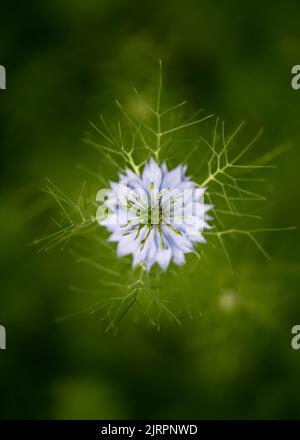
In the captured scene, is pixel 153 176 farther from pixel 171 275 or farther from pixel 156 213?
pixel 171 275

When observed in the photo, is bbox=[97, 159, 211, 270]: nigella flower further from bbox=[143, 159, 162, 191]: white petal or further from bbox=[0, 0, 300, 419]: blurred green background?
bbox=[0, 0, 300, 419]: blurred green background

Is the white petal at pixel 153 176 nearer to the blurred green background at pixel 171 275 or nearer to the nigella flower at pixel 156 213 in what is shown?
the nigella flower at pixel 156 213

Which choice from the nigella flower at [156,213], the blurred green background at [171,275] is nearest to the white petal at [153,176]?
the nigella flower at [156,213]

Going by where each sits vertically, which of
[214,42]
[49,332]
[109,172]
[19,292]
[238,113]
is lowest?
[49,332]

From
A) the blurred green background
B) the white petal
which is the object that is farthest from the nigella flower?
the blurred green background

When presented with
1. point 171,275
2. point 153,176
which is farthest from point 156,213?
point 171,275

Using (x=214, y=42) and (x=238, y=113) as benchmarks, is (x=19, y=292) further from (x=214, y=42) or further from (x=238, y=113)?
(x=214, y=42)

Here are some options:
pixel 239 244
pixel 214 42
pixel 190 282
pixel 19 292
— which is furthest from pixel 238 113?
pixel 19 292
